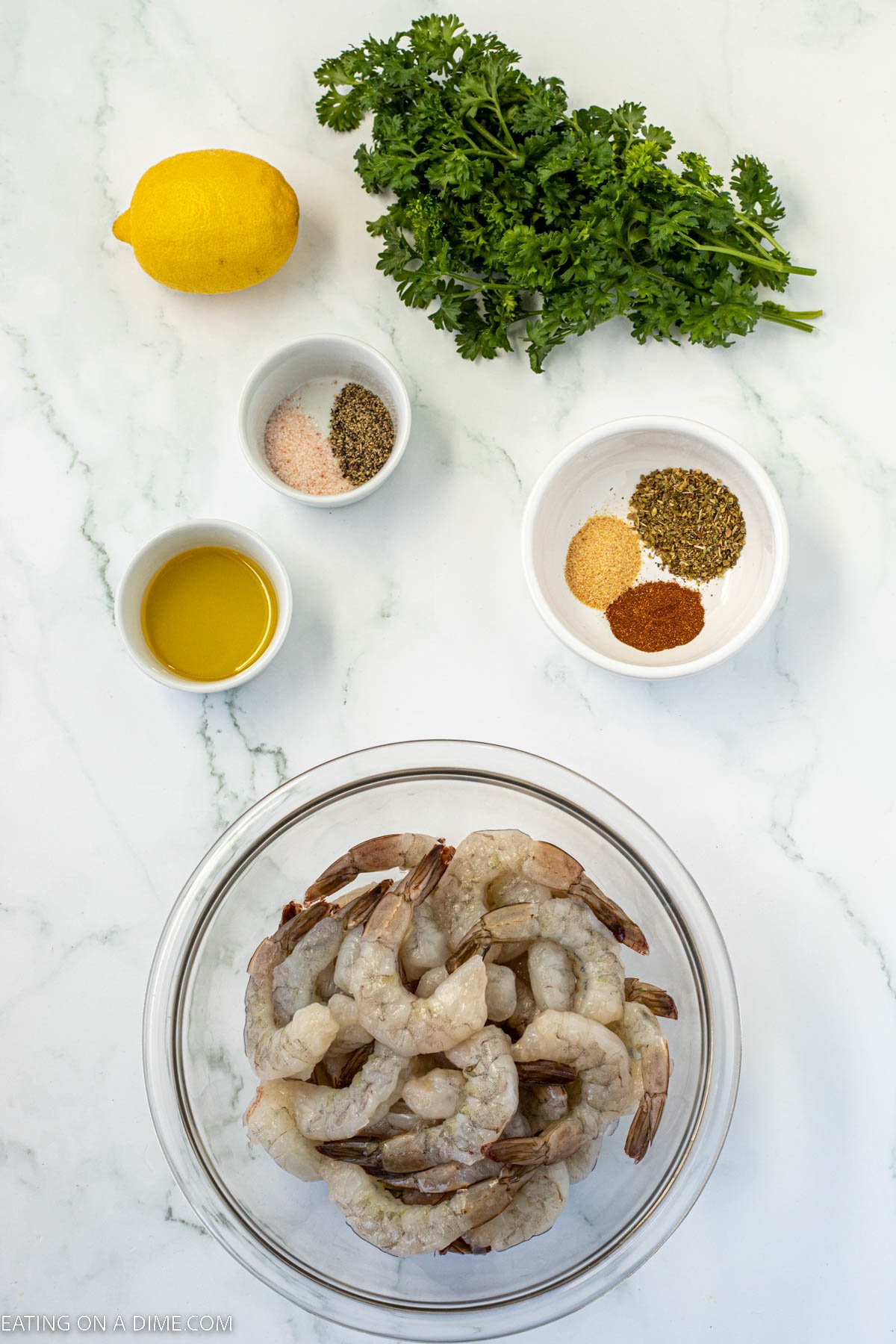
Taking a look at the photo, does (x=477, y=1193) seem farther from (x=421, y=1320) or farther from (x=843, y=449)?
(x=843, y=449)

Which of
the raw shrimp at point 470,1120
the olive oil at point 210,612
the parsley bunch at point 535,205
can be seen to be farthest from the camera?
the olive oil at point 210,612

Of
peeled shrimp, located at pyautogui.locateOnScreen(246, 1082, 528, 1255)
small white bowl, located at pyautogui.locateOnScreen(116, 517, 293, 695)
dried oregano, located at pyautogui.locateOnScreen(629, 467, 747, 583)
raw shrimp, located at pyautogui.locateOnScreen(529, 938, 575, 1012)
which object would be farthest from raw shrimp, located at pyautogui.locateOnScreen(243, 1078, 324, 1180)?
dried oregano, located at pyautogui.locateOnScreen(629, 467, 747, 583)

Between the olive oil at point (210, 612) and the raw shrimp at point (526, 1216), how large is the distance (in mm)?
863

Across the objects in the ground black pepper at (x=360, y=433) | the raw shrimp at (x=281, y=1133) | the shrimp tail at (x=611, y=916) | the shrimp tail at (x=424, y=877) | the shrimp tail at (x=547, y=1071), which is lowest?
the raw shrimp at (x=281, y=1133)

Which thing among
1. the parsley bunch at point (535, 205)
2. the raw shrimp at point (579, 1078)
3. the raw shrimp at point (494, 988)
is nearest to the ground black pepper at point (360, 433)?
the parsley bunch at point (535, 205)

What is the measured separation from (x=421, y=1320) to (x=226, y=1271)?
15.3 inches

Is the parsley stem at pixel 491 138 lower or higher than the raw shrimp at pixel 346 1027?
higher

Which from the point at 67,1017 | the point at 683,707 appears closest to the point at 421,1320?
the point at 67,1017

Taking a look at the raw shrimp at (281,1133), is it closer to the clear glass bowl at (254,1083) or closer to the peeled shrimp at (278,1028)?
the peeled shrimp at (278,1028)

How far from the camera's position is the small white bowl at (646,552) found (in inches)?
59.0

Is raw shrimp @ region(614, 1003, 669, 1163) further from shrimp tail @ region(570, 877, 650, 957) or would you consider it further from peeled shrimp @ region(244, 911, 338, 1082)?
peeled shrimp @ region(244, 911, 338, 1082)

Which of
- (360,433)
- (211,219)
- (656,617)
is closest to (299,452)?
(360,433)

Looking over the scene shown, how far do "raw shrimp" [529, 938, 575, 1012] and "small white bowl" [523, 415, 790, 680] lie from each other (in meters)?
0.45

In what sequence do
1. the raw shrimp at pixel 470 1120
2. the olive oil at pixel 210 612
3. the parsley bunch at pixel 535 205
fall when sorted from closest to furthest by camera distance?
the raw shrimp at pixel 470 1120, the parsley bunch at pixel 535 205, the olive oil at pixel 210 612
